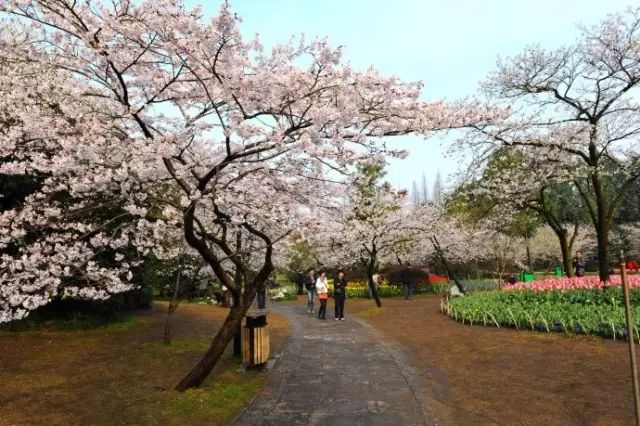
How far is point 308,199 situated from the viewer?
27.2ft

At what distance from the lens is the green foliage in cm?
998

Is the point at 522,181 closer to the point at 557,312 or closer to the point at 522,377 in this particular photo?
the point at 557,312

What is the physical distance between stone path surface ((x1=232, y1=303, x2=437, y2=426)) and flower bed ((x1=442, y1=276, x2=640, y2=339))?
3644 mm

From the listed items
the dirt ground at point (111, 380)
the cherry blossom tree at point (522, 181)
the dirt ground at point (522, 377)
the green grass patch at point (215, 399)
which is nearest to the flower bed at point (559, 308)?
the dirt ground at point (522, 377)

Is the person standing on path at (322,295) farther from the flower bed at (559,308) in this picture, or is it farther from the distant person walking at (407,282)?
the distant person walking at (407,282)

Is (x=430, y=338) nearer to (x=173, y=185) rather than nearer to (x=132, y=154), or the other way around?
(x=173, y=185)

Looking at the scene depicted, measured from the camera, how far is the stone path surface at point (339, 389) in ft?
20.4

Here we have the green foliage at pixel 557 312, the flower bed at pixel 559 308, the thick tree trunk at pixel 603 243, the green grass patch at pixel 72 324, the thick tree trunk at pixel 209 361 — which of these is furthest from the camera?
the thick tree trunk at pixel 603 243

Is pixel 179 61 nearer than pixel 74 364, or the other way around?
pixel 179 61

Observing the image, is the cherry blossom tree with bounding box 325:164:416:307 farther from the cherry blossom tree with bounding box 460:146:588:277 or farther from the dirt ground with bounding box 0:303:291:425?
the dirt ground with bounding box 0:303:291:425

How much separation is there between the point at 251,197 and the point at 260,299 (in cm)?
1159

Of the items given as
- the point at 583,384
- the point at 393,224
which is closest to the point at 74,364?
the point at 583,384

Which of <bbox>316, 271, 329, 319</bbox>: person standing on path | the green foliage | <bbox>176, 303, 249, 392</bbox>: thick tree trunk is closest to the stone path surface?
<bbox>176, 303, 249, 392</bbox>: thick tree trunk

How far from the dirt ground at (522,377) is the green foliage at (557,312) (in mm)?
385
